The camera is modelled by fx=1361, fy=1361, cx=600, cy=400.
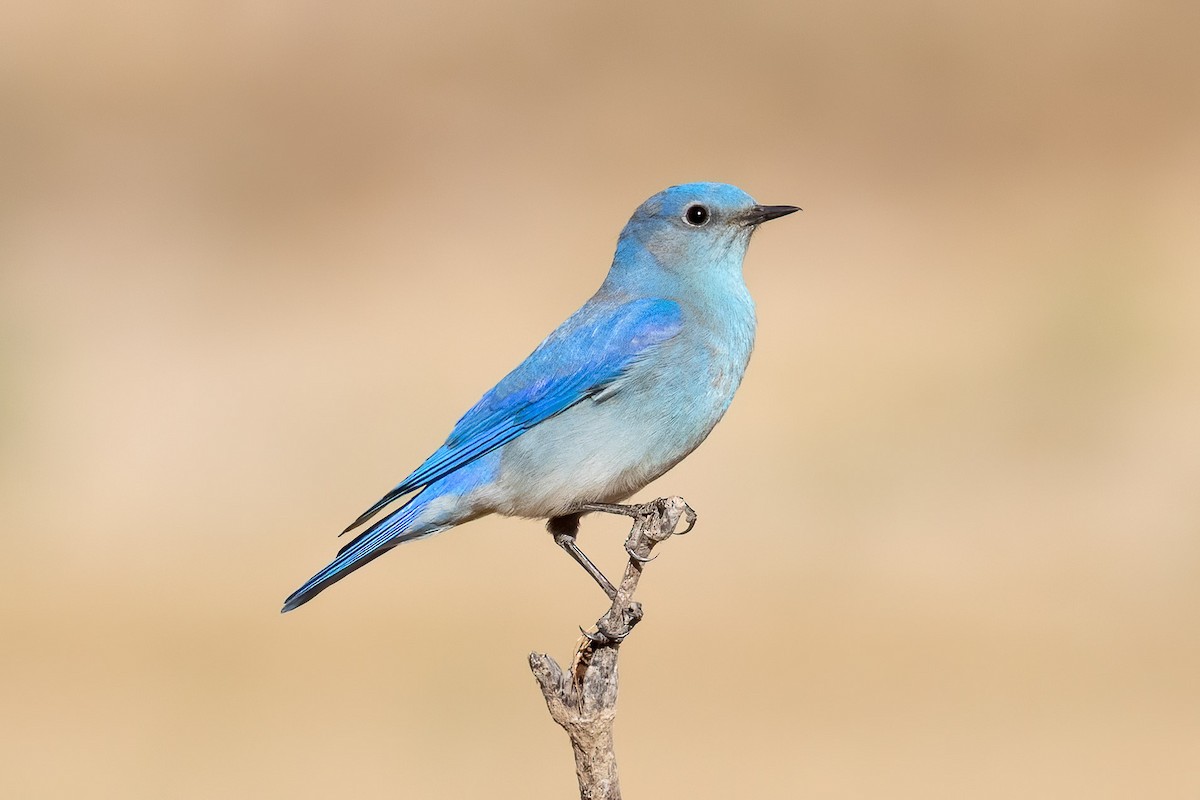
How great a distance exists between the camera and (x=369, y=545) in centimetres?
388

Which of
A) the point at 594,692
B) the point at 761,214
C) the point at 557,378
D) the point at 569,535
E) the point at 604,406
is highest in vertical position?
the point at 761,214

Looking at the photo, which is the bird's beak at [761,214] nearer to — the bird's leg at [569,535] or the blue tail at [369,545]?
the bird's leg at [569,535]

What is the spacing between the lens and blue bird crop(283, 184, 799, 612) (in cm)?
381

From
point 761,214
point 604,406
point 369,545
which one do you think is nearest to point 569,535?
point 604,406

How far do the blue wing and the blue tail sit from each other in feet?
0.25

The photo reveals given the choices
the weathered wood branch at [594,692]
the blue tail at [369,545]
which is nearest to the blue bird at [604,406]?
the blue tail at [369,545]

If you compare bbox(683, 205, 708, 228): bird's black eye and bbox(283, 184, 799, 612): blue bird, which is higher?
bbox(683, 205, 708, 228): bird's black eye

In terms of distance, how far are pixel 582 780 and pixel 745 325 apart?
1.47m

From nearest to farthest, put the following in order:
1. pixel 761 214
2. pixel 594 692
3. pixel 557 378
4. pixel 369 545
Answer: pixel 594 692 → pixel 369 545 → pixel 557 378 → pixel 761 214

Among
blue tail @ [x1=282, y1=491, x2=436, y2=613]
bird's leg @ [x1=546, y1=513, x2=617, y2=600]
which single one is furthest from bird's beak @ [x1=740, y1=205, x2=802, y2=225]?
blue tail @ [x1=282, y1=491, x2=436, y2=613]

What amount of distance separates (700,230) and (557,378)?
0.69m

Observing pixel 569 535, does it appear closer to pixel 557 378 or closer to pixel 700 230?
pixel 557 378

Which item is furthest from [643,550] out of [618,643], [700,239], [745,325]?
[700,239]

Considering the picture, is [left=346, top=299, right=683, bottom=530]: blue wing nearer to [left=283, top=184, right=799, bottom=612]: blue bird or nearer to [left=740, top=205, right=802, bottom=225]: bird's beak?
[left=283, top=184, right=799, bottom=612]: blue bird
